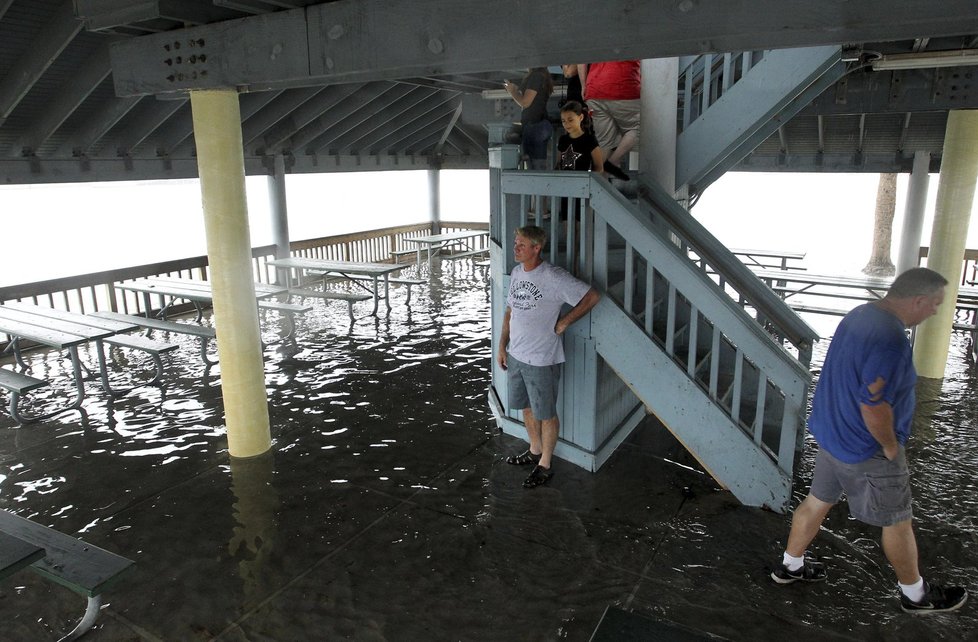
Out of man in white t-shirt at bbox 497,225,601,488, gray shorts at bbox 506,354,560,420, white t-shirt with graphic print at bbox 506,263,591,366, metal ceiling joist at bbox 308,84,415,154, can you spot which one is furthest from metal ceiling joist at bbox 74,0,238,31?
metal ceiling joist at bbox 308,84,415,154

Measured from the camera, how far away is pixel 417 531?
457 cm

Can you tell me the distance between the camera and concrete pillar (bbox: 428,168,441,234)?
1705cm

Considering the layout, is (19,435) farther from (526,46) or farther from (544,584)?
(526,46)

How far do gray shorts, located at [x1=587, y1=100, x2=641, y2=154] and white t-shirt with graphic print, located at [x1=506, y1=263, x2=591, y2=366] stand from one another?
1738 millimetres

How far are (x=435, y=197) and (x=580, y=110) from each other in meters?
12.4

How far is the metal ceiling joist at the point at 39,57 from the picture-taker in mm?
6418

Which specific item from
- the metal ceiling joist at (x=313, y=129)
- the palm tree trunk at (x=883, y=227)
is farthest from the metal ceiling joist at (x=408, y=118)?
the palm tree trunk at (x=883, y=227)

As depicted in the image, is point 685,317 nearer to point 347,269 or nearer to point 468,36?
point 468,36

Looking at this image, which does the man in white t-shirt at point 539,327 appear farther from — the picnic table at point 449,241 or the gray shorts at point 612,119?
the picnic table at point 449,241

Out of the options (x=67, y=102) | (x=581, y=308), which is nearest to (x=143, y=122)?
(x=67, y=102)

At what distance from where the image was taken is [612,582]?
396 centimetres

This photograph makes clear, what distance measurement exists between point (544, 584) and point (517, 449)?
1962 mm

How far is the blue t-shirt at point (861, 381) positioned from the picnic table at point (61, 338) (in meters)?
A: 6.61

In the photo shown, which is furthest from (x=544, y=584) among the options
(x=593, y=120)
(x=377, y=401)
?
(x=593, y=120)
